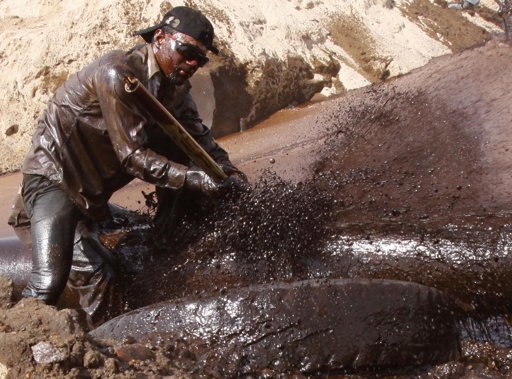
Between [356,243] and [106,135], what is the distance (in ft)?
5.15

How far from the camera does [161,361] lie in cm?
325

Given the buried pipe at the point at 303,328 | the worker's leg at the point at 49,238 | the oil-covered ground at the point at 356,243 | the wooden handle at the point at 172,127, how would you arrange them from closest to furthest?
the oil-covered ground at the point at 356,243
the buried pipe at the point at 303,328
the wooden handle at the point at 172,127
the worker's leg at the point at 49,238

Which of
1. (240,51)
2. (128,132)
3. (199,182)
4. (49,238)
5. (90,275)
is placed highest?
(128,132)

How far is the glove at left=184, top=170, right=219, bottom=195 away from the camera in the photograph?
4.08 m

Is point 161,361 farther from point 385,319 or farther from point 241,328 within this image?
point 385,319

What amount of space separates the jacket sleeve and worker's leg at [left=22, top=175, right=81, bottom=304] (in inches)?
21.6

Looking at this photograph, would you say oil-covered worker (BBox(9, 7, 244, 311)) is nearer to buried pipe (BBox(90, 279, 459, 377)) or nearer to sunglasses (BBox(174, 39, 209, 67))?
sunglasses (BBox(174, 39, 209, 67))

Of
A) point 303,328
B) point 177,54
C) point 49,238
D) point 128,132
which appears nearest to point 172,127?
point 128,132

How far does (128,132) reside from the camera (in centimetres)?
403

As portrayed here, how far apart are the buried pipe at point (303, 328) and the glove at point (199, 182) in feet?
2.23

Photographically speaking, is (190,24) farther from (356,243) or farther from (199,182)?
(356,243)

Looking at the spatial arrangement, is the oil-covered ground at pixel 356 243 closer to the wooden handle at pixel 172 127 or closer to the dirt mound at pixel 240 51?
the wooden handle at pixel 172 127

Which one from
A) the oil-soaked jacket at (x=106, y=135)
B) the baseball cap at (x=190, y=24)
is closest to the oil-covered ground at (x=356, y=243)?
the oil-soaked jacket at (x=106, y=135)

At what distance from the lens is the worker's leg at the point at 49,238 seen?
421 cm
